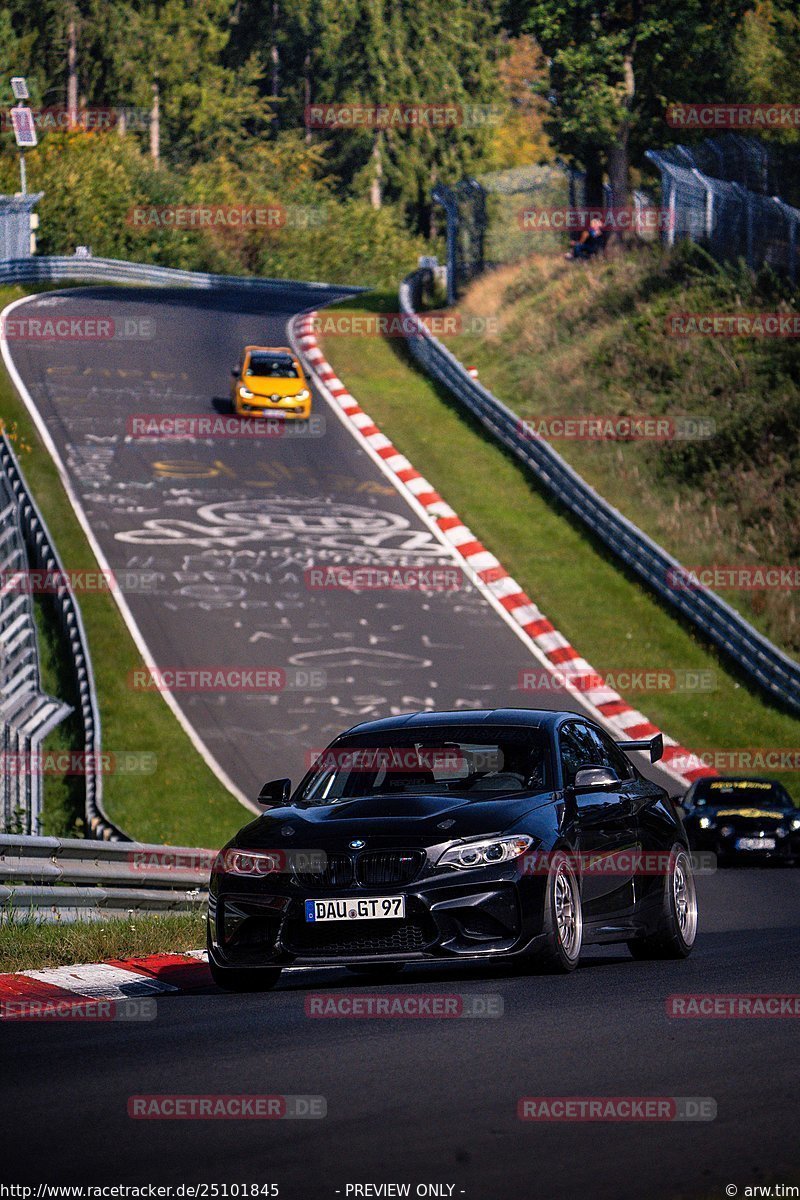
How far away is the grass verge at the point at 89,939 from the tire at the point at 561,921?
269cm

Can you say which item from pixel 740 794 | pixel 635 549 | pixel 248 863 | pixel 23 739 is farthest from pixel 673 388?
pixel 248 863

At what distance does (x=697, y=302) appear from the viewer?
42844mm

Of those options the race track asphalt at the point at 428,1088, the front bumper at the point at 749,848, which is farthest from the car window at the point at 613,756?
the front bumper at the point at 749,848

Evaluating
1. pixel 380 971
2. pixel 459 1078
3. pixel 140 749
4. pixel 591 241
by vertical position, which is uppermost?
pixel 459 1078

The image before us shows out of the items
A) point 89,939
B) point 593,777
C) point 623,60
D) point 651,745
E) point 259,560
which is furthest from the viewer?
point 623,60

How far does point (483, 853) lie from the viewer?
9688 millimetres

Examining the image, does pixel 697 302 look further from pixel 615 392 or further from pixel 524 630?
pixel 524 630

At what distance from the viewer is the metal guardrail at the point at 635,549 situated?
92.3 feet

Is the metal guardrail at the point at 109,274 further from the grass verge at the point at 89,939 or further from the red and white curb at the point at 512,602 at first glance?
the grass verge at the point at 89,939

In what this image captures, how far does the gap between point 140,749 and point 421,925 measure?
1560 centimetres

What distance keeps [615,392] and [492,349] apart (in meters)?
6.86

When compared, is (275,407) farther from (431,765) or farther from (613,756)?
(431,765)

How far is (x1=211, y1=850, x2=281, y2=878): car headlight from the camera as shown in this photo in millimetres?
9883

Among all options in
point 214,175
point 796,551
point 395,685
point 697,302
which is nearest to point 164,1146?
point 395,685
